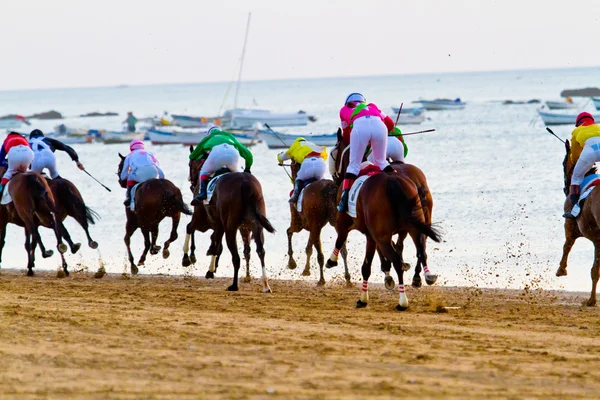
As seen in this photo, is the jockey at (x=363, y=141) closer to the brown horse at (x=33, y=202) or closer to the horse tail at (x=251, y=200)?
the horse tail at (x=251, y=200)

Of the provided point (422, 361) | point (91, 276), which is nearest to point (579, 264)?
point (91, 276)

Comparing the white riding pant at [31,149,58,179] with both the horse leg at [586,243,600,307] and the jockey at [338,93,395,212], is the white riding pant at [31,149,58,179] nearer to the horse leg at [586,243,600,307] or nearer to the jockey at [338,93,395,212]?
the jockey at [338,93,395,212]

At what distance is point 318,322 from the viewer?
35.7ft

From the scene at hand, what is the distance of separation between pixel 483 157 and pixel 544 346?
40.4m

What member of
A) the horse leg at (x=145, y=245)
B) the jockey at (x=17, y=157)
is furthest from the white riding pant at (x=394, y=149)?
the jockey at (x=17, y=157)

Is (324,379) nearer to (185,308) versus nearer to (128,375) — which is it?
(128,375)

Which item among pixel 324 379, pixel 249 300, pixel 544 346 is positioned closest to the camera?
pixel 324 379

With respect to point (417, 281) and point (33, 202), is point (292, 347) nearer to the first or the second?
point (417, 281)

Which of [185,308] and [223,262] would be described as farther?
[223,262]

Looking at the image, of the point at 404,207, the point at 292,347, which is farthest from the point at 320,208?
the point at 292,347

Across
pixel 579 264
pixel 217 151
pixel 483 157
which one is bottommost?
pixel 579 264

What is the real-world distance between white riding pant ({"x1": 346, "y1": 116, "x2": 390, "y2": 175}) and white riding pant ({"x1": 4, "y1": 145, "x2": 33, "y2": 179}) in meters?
6.29

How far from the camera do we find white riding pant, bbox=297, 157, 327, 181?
54.5 ft

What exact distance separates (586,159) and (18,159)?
8441 mm
